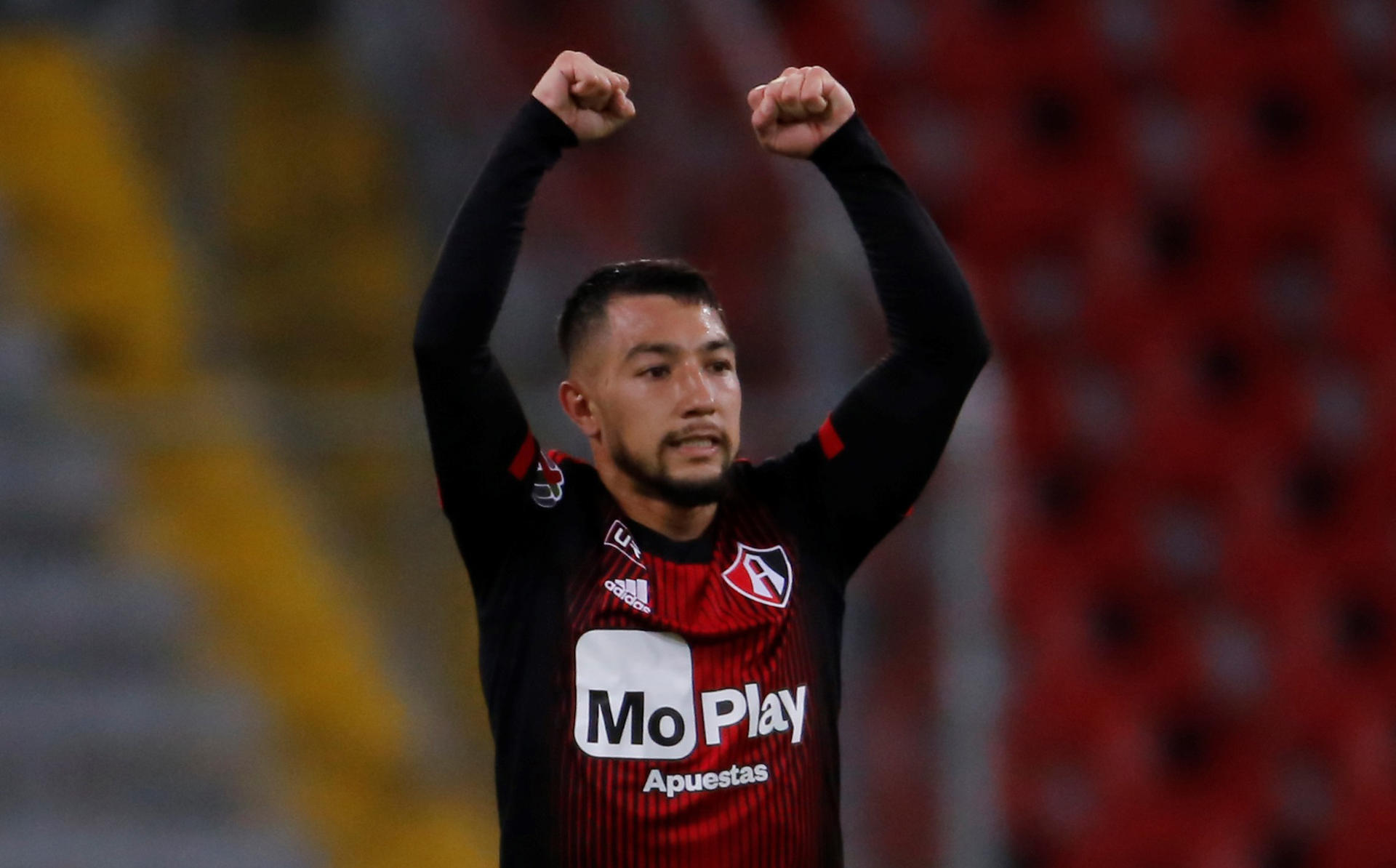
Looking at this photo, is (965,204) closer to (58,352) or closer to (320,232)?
(320,232)

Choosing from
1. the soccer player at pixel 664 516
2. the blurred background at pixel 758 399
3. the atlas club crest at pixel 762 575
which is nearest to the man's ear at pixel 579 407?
the soccer player at pixel 664 516

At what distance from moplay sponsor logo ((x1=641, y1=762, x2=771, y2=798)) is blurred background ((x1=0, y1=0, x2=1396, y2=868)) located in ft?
2.73

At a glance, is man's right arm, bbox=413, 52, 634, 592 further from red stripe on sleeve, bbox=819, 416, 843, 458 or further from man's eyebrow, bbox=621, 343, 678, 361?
red stripe on sleeve, bbox=819, 416, 843, 458

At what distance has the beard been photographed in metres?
1.98

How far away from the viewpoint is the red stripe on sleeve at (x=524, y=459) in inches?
77.5

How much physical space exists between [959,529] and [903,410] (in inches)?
26.4

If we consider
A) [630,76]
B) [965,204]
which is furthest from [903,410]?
[965,204]

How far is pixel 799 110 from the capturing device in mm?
2014

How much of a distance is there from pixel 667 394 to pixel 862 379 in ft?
0.86

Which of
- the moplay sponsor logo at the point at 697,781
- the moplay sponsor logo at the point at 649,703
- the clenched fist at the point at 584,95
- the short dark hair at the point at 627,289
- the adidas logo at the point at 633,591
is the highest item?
the clenched fist at the point at 584,95

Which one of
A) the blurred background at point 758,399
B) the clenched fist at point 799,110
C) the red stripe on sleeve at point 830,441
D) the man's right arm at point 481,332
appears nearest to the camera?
the man's right arm at point 481,332

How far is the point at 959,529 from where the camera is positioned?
2.71 meters

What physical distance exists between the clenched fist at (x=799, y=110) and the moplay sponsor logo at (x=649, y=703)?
561 millimetres

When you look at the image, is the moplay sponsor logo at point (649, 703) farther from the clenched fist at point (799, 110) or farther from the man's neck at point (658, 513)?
the clenched fist at point (799, 110)
